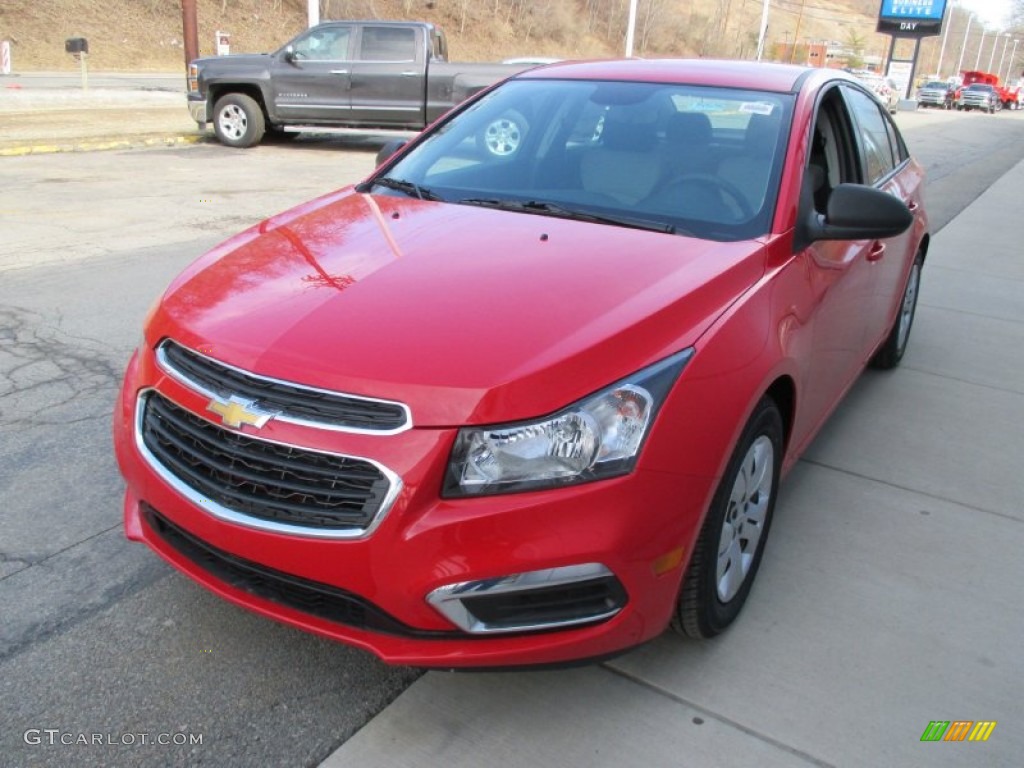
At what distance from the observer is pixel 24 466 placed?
11.9 ft

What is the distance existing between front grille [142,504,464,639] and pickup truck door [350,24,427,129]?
1310 centimetres

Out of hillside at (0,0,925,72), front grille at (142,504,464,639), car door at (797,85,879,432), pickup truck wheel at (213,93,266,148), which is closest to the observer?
front grille at (142,504,464,639)

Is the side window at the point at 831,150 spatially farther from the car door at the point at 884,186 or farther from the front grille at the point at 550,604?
the front grille at the point at 550,604

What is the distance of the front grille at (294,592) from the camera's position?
217cm

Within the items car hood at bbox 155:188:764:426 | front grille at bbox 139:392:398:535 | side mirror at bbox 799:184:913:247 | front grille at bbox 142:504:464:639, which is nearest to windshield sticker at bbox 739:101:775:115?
side mirror at bbox 799:184:913:247

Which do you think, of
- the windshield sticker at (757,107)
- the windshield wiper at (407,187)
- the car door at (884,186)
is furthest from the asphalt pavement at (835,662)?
the windshield wiper at (407,187)

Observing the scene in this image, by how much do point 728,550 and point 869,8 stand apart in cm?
16819

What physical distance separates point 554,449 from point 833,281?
1.68 meters

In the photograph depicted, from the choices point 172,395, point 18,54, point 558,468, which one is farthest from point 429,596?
point 18,54

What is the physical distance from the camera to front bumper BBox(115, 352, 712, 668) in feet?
6.77

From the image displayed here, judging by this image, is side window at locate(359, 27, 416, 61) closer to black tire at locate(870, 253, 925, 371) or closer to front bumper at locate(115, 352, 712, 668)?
black tire at locate(870, 253, 925, 371)

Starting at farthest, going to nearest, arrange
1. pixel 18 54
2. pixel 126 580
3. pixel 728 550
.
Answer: pixel 18 54 → pixel 126 580 → pixel 728 550

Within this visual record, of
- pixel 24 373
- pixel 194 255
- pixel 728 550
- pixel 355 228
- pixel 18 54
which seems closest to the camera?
pixel 728 550

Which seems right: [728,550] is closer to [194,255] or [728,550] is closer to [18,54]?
[194,255]
